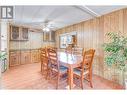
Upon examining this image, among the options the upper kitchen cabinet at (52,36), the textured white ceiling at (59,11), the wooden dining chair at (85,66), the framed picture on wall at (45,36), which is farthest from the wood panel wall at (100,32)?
the framed picture on wall at (45,36)

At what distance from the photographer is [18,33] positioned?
5930mm

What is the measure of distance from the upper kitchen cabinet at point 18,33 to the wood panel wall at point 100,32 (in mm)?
2495

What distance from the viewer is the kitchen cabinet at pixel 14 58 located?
17.9 feet

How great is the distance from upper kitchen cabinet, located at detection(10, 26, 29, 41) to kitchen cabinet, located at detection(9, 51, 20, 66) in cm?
61

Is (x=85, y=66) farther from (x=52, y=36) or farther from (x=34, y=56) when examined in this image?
(x=52, y=36)

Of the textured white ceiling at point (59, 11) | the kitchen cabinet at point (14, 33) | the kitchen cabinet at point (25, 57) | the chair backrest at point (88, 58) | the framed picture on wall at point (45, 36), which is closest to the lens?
the chair backrest at point (88, 58)

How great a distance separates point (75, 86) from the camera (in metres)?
2.98

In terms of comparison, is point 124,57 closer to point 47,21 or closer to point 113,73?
point 113,73

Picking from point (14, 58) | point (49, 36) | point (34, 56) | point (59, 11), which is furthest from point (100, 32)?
point (49, 36)

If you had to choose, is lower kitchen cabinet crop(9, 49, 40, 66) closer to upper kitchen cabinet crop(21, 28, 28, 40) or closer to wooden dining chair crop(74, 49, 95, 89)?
upper kitchen cabinet crop(21, 28, 28, 40)

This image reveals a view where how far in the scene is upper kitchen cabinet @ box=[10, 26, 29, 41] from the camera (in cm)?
570

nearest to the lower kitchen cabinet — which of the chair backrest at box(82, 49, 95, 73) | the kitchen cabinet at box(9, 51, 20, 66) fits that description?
the kitchen cabinet at box(9, 51, 20, 66)

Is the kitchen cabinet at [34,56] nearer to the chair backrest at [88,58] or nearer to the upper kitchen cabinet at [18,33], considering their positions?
the upper kitchen cabinet at [18,33]
